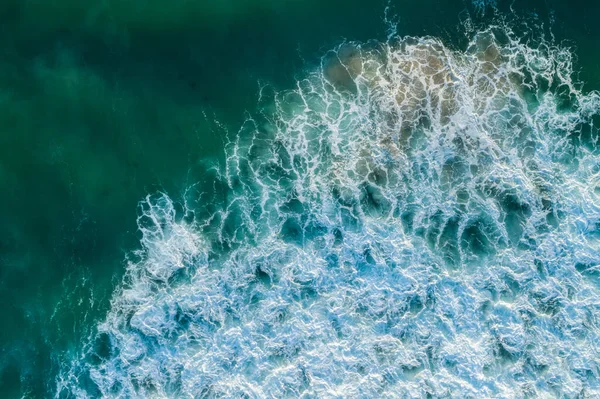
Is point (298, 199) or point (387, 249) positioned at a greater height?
point (298, 199)

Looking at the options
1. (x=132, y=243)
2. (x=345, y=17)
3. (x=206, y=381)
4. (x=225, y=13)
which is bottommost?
(x=206, y=381)

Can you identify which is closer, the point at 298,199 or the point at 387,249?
the point at 387,249

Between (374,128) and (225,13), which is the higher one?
(225,13)

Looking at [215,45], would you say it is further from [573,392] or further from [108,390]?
[573,392]

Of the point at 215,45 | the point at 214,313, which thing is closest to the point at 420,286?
the point at 214,313
